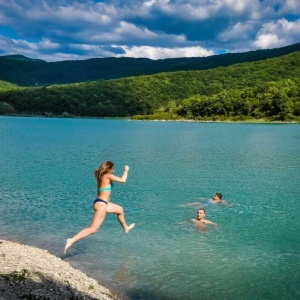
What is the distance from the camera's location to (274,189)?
31.3 metres

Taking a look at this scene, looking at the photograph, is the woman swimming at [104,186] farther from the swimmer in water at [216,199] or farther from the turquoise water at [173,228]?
the swimmer in water at [216,199]

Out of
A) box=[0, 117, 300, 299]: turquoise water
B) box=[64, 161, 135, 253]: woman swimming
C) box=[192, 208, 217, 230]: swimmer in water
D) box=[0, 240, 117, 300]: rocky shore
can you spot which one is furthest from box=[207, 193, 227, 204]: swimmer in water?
box=[64, 161, 135, 253]: woman swimming

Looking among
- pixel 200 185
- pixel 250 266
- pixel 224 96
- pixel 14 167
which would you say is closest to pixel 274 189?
pixel 200 185

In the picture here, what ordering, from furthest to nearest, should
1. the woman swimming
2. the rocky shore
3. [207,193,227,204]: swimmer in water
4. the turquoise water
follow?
1. [207,193,227,204]: swimmer in water
2. the turquoise water
3. the woman swimming
4. the rocky shore

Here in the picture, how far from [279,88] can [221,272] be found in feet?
647

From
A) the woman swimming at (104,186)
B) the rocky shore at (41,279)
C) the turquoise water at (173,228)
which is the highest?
the woman swimming at (104,186)

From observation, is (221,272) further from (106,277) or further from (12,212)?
(12,212)

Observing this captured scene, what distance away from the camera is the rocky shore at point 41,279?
991cm

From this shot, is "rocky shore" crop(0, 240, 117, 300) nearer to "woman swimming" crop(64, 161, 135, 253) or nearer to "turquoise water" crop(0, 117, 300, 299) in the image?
"turquoise water" crop(0, 117, 300, 299)

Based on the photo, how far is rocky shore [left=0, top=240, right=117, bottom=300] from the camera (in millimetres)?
9906

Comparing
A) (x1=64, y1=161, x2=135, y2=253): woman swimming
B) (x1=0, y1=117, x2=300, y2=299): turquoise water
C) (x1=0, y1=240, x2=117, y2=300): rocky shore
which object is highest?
(x1=64, y1=161, x2=135, y2=253): woman swimming

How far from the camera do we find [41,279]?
1128 centimetres

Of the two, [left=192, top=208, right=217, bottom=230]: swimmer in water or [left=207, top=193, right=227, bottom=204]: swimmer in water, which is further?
[left=207, top=193, right=227, bottom=204]: swimmer in water

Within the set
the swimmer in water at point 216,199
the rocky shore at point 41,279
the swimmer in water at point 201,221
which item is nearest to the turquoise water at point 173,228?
the swimmer in water at point 201,221
